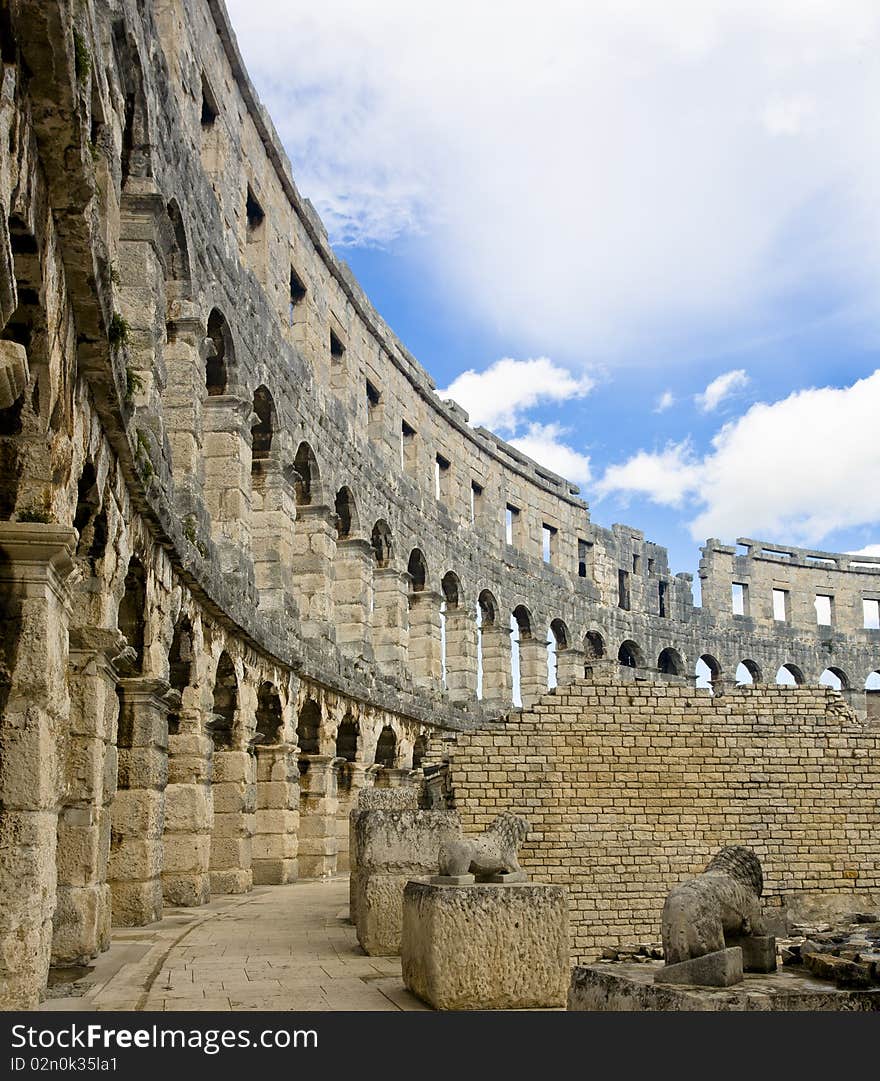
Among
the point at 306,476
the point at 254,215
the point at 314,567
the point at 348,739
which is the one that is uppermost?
the point at 254,215

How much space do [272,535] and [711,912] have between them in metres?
13.0

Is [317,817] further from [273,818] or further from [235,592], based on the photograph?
[235,592]

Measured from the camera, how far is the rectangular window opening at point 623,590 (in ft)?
118

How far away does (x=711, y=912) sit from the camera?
20.1 feet

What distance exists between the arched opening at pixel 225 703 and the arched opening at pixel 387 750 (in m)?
8.41

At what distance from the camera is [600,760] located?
15.4m

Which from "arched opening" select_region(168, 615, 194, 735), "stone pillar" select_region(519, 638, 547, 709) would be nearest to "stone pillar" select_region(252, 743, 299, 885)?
"arched opening" select_region(168, 615, 194, 735)

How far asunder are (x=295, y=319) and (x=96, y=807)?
14.0 metres

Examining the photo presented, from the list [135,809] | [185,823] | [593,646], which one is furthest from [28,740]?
[593,646]

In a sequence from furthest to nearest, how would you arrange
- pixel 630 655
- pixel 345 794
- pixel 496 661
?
pixel 630 655 < pixel 496 661 < pixel 345 794

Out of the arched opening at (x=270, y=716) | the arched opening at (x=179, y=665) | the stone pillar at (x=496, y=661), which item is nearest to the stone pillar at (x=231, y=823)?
the arched opening at (x=270, y=716)

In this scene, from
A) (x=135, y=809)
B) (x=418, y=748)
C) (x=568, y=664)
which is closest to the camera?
(x=135, y=809)

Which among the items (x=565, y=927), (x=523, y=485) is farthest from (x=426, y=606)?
(x=565, y=927)

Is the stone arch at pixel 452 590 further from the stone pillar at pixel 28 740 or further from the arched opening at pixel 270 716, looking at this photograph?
the stone pillar at pixel 28 740
